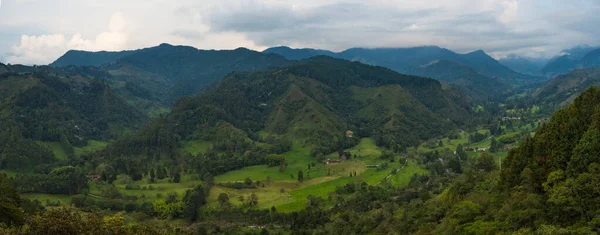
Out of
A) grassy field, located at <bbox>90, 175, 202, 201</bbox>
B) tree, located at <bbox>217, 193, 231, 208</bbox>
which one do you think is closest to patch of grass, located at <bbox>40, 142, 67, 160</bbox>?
grassy field, located at <bbox>90, 175, 202, 201</bbox>

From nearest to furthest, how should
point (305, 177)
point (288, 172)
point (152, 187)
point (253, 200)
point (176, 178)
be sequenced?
1. point (253, 200)
2. point (152, 187)
3. point (176, 178)
4. point (305, 177)
5. point (288, 172)

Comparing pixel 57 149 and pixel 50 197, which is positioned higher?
pixel 57 149

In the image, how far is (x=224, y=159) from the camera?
146 m

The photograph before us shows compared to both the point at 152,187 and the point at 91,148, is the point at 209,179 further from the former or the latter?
the point at 91,148

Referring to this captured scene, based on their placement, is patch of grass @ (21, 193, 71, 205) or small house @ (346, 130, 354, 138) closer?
patch of grass @ (21, 193, 71, 205)

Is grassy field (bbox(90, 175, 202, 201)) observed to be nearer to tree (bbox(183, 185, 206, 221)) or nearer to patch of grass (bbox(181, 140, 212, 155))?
tree (bbox(183, 185, 206, 221))

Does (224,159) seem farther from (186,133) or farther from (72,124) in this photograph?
(72,124)

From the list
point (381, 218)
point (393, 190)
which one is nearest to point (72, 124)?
point (393, 190)

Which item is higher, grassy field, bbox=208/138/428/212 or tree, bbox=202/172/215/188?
tree, bbox=202/172/215/188

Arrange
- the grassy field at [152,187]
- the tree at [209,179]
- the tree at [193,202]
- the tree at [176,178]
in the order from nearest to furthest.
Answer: the tree at [193,202] → the grassy field at [152,187] → the tree at [209,179] → the tree at [176,178]

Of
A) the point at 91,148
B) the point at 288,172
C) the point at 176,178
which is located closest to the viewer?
the point at 176,178

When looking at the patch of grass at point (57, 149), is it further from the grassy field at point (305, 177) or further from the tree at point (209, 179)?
the grassy field at point (305, 177)

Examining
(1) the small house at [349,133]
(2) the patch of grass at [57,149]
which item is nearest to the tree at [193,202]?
(2) the patch of grass at [57,149]

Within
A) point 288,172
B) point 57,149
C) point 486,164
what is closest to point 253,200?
point 288,172
